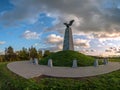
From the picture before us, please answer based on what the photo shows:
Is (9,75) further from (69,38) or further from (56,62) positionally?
(69,38)

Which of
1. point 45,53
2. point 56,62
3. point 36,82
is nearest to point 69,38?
point 56,62

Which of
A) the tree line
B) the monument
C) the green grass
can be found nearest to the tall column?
the monument

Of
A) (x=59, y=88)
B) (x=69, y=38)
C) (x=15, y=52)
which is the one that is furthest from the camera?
(x=15, y=52)

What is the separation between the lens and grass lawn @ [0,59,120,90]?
14.6 metres

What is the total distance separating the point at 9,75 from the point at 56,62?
7.39 meters

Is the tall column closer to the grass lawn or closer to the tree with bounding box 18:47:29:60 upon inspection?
the grass lawn

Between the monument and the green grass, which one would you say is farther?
the monument

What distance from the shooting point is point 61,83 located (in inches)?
600

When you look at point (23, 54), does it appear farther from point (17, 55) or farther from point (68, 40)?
point (68, 40)

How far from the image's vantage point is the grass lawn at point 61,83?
14586mm

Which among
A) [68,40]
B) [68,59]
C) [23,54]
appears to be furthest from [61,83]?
[23,54]

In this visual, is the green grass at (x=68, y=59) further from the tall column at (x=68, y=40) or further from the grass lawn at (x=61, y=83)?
the grass lawn at (x=61, y=83)

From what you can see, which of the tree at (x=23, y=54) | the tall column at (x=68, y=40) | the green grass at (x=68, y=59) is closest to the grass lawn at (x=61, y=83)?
the green grass at (x=68, y=59)

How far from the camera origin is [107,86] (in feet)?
49.1
